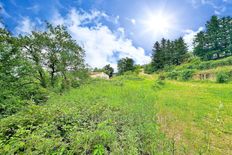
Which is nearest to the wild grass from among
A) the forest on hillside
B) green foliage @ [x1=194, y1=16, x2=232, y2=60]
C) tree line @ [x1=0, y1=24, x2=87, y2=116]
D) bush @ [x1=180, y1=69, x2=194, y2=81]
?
the forest on hillside

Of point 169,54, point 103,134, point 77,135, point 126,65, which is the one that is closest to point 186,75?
point 169,54

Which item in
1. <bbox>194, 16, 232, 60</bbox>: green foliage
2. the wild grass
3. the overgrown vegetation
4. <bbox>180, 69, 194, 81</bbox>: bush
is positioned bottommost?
the wild grass

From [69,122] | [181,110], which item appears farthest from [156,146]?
[181,110]

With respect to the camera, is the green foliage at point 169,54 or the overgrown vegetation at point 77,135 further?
the green foliage at point 169,54

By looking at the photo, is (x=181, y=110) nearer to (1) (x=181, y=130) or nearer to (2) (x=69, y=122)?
(1) (x=181, y=130)

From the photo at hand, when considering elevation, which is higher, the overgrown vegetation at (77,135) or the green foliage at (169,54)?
the green foliage at (169,54)

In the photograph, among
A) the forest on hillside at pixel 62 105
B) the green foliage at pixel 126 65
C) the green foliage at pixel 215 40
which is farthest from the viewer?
the green foliage at pixel 126 65

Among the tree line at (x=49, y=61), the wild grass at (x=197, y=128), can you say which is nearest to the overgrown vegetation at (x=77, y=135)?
the wild grass at (x=197, y=128)

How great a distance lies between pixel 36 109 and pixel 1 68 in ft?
15.6

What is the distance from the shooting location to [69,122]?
376 cm

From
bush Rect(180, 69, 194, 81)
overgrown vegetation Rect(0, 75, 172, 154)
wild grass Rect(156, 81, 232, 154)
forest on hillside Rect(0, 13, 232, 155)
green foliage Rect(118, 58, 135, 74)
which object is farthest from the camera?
green foliage Rect(118, 58, 135, 74)

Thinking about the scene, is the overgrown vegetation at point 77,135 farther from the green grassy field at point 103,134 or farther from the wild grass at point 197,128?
the wild grass at point 197,128

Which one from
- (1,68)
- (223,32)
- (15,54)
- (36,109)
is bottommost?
(36,109)

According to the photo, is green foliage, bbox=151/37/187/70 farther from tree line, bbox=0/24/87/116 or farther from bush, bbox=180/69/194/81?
tree line, bbox=0/24/87/116
